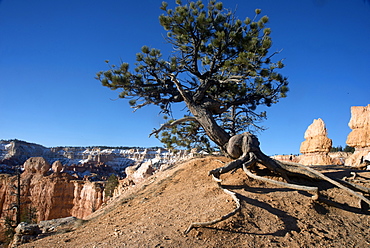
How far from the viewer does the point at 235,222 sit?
13.1 feet

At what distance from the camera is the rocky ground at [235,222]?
12.1 feet

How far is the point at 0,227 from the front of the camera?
2889 cm

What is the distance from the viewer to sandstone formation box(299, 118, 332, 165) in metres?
21.0

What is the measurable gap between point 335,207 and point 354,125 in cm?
1680

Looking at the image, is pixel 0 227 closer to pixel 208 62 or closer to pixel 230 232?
pixel 208 62

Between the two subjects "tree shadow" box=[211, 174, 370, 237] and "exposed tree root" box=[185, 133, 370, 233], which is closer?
"tree shadow" box=[211, 174, 370, 237]

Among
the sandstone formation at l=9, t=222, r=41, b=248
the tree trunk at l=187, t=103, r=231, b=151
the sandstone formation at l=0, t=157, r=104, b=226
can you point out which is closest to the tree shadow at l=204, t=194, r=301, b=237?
the tree trunk at l=187, t=103, r=231, b=151

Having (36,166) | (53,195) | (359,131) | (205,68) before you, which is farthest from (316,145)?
(36,166)

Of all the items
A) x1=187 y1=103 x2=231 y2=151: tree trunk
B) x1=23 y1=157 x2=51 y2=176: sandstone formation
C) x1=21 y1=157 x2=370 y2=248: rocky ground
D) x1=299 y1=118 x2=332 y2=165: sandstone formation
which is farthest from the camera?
x1=23 y1=157 x2=51 y2=176: sandstone formation

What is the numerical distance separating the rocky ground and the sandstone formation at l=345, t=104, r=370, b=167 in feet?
48.4

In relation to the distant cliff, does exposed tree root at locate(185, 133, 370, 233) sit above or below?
below

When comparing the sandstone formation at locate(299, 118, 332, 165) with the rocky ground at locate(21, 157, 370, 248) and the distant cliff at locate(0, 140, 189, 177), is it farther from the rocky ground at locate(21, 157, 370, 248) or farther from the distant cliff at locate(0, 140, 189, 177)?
the distant cliff at locate(0, 140, 189, 177)

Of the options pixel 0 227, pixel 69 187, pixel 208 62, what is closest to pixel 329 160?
pixel 208 62

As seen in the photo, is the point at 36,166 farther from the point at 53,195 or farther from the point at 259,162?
the point at 259,162
